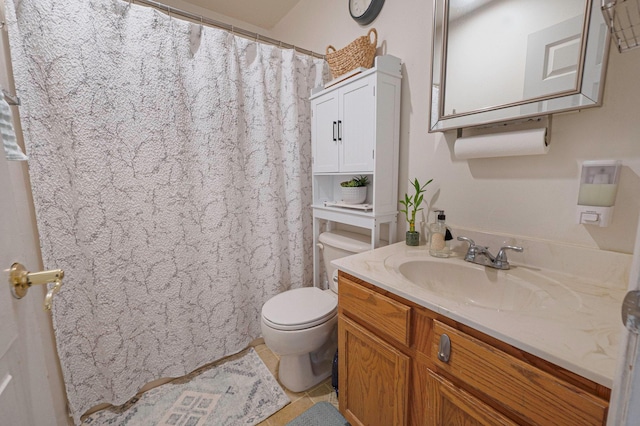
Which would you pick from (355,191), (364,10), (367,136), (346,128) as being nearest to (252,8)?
(364,10)

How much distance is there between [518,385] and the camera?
0.59 meters

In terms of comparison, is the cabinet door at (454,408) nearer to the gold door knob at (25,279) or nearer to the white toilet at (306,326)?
the white toilet at (306,326)

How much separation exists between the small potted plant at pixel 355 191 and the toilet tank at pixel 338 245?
0.24 m

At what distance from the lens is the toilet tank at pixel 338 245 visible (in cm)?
149

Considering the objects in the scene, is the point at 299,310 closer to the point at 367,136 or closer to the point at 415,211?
the point at 415,211

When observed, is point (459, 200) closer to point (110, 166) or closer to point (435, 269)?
point (435, 269)

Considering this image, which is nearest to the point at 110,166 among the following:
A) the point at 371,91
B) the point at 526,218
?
the point at 371,91

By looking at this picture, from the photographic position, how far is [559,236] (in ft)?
3.09

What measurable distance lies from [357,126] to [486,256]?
2.83 ft

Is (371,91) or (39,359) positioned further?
(371,91)

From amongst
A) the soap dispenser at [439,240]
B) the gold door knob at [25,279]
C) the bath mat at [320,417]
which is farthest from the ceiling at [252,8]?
the bath mat at [320,417]

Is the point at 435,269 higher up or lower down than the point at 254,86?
lower down

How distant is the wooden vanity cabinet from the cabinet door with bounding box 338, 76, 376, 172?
2.12ft

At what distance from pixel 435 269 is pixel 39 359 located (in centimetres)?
122
